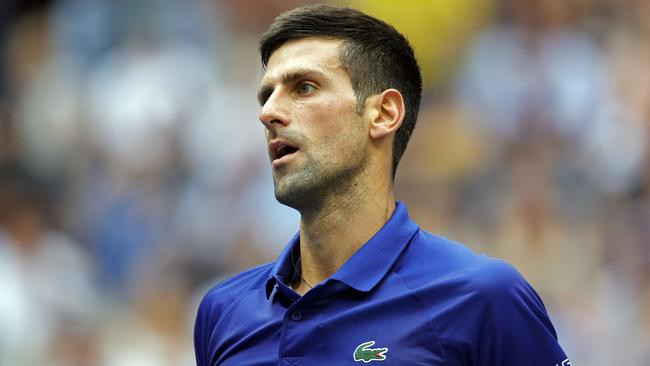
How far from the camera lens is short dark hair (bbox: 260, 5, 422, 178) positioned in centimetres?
303

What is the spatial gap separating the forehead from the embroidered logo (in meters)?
0.80

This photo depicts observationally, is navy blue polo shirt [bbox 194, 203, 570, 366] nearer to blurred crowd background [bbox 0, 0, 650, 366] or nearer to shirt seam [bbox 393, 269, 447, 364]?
shirt seam [bbox 393, 269, 447, 364]

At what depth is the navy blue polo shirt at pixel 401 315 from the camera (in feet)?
8.64

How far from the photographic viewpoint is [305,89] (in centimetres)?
299

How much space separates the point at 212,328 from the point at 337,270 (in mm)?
460

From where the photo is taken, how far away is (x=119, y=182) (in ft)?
25.7

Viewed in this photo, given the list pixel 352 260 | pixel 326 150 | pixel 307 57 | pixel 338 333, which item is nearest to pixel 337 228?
pixel 352 260

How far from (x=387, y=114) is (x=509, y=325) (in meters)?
0.77

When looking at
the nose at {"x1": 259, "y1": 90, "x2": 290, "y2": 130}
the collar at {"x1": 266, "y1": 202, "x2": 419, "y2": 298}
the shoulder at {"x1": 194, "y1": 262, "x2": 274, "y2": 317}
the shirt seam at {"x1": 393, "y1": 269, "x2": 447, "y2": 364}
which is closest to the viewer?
the shirt seam at {"x1": 393, "y1": 269, "x2": 447, "y2": 364}

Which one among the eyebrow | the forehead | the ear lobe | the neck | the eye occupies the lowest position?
the neck

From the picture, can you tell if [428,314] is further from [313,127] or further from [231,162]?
[231,162]

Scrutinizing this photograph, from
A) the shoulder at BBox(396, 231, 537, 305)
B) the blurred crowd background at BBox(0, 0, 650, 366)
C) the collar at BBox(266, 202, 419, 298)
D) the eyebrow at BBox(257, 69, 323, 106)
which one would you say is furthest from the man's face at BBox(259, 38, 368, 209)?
the blurred crowd background at BBox(0, 0, 650, 366)

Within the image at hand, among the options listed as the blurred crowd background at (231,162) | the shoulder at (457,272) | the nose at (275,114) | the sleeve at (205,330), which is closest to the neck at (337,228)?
the shoulder at (457,272)

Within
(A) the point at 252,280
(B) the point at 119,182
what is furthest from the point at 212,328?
(B) the point at 119,182
